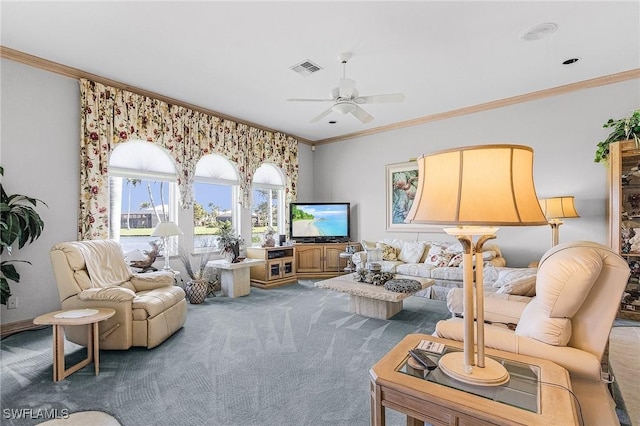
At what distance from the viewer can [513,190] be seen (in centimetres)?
102

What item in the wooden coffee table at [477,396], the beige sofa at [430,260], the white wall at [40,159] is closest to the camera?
the wooden coffee table at [477,396]

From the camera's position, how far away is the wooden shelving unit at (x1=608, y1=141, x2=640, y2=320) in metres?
3.54

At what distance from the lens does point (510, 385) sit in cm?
112

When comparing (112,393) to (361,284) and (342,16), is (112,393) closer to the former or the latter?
(361,284)

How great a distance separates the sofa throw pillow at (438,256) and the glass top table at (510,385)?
142 inches

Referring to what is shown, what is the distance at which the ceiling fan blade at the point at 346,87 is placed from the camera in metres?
3.28

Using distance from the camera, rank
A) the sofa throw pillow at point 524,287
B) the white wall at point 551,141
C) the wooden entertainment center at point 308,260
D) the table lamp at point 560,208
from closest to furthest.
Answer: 1. the sofa throw pillow at point 524,287
2. the table lamp at point 560,208
3. the white wall at point 551,141
4. the wooden entertainment center at point 308,260

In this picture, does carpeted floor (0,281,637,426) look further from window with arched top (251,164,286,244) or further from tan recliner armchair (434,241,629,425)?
window with arched top (251,164,286,244)

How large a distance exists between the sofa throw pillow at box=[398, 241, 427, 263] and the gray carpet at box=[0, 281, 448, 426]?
150cm

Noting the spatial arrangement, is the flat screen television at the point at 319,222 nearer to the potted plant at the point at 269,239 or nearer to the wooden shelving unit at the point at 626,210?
the potted plant at the point at 269,239

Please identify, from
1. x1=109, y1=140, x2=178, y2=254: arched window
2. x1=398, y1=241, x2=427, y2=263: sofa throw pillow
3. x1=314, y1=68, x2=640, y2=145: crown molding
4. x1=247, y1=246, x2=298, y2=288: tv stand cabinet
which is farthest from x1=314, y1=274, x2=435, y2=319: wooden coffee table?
x1=314, y1=68, x2=640, y2=145: crown molding

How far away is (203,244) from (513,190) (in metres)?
5.03

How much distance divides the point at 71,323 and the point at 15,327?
179cm

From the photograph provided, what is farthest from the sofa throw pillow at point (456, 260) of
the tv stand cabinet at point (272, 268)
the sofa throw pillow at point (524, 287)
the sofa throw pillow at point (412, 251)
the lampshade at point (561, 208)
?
the tv stand cabinet at point (272, 268)
